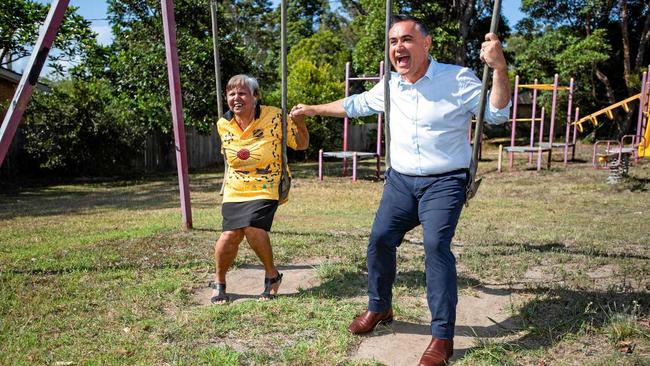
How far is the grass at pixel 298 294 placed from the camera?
3035mm

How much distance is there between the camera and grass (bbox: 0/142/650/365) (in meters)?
3.04

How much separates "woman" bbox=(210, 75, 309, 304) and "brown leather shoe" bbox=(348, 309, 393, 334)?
3.01ft

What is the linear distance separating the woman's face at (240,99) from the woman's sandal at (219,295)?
1.26 metres

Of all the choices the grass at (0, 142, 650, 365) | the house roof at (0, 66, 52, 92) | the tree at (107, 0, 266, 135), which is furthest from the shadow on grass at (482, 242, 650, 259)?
the house roof at (0, 66, 52, 92)

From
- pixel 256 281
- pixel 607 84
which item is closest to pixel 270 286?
pixel 256 281

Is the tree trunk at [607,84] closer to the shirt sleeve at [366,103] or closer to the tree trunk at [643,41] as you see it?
the tree trunk at [643,41]

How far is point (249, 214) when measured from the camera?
12.6ft

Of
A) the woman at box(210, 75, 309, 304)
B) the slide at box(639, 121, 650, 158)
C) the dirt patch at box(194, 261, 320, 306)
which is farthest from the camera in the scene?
the slide at box(639, 121, 650, 158)

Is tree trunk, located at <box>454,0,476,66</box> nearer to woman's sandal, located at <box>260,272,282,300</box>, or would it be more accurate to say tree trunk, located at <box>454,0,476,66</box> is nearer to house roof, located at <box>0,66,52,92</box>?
house roof, located at <box>0,66,52,92</box>

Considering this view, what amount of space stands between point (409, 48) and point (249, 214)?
1.59 meters

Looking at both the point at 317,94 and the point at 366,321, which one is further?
the point at 317,94

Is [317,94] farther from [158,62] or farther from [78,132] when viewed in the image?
[78,132]

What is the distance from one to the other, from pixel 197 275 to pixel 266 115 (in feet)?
5.07

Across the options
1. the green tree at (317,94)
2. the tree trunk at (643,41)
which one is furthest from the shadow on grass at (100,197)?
the tree trunk at (643,41)
